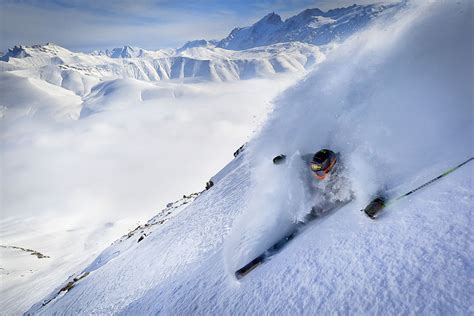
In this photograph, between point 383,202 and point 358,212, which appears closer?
point 383,202

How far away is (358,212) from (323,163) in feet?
5.92

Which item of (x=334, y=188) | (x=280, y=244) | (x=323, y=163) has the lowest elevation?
(x=280, y=244)

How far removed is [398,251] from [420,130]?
4.09m

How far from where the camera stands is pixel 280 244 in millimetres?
8781

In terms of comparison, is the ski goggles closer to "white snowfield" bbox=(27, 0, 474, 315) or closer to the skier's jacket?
the skier's jacket

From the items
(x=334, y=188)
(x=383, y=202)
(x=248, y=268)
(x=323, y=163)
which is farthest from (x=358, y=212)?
(x=248, y=268)

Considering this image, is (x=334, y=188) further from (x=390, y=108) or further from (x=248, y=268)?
(x=248, y=268)

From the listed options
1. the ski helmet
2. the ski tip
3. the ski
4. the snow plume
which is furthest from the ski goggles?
the ski tip

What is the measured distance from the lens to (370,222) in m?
6.91

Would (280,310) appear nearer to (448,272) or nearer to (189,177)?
(448,272)

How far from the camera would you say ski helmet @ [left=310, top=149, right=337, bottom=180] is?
874cm

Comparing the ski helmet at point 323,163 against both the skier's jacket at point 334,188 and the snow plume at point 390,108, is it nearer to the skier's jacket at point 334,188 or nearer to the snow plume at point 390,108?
the skier's jacket at point 334,188

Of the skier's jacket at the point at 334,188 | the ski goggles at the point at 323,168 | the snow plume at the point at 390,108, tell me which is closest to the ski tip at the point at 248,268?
the snow plume at the point at 390,108

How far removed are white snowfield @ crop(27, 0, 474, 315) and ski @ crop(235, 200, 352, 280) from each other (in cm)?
34
